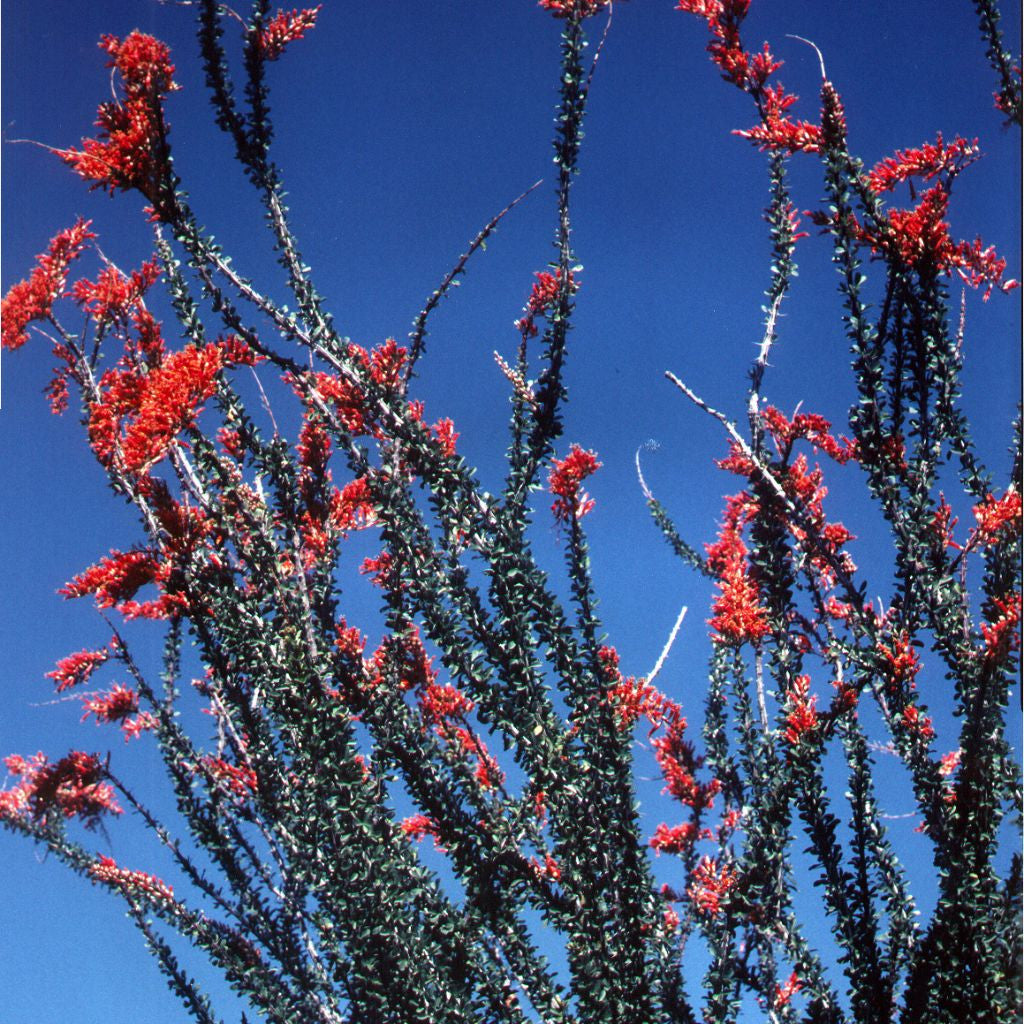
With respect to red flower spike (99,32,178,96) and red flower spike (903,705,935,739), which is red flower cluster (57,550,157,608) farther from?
red flower spike (903,705,935,739)

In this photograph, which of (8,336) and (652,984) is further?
(8,336)

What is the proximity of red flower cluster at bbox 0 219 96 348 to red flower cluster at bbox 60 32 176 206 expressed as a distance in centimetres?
203

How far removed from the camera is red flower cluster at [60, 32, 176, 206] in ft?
14.0

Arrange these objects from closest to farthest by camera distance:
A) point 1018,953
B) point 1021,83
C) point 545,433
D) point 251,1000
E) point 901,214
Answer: point 1018,953, point 1021,83, point 901,214, point 545,433, point 251,1000

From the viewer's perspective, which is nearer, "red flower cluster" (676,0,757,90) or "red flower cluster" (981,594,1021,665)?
"red flower cluster" (981,594,1021,665)

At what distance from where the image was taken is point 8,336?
6.18m

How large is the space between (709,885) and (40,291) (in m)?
5.93

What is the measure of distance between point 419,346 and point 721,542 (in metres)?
2.93

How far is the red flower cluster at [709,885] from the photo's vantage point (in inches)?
198

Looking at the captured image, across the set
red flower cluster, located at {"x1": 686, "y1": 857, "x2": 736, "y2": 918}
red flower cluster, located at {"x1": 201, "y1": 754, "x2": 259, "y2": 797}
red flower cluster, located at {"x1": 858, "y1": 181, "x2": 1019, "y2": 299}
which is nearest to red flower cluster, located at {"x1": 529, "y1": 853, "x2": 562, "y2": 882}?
red flower cluster, located at {"x1": 686, "y1": 857, "x2": 736, "y2": 918}

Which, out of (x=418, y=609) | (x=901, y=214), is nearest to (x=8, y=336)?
(x=418, y=609)

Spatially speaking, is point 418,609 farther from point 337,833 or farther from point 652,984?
point 652,984

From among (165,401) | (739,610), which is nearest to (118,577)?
(165,401)

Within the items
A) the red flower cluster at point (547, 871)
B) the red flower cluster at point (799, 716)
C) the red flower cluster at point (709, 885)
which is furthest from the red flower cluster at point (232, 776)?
the red flower cluster at point (799, 716)
